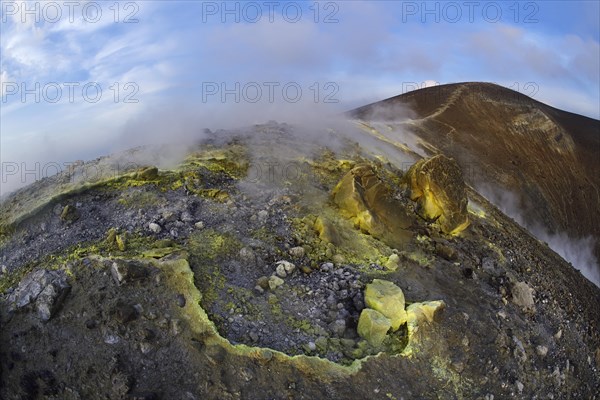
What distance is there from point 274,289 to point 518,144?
19.2 metres

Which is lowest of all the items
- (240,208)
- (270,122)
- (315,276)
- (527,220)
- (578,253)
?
(578,253)

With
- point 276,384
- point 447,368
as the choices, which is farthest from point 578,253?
point 276,384

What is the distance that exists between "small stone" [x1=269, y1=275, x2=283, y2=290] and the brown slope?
1280 centimetres

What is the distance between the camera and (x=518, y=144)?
2208cm

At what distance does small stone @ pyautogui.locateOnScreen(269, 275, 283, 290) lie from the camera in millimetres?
6204

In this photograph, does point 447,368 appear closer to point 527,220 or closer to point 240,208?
point 240,208

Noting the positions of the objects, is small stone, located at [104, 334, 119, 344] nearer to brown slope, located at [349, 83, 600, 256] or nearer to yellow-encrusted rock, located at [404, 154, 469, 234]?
yellow-encrusted rock, located at [404, 154, 469, 234]

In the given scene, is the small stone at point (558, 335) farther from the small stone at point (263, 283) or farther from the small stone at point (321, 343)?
the small stone at point (263, 283)

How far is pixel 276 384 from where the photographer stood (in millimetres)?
5027

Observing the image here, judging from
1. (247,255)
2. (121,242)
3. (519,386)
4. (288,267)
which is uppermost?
(121,242)

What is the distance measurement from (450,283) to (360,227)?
5.23 feet

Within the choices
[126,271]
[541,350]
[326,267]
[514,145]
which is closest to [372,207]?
[326,267]

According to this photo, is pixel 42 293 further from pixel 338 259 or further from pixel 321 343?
pixel 338 259

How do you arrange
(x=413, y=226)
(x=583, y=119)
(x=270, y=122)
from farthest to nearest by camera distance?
1. (x=583, y=119)
2. (x=270, y=122)
3. (x=413, y=226)
